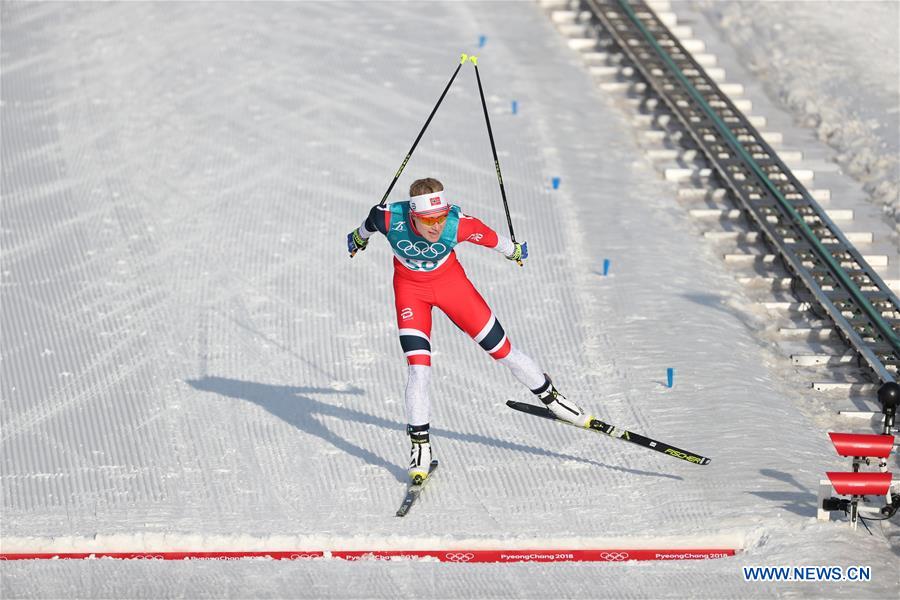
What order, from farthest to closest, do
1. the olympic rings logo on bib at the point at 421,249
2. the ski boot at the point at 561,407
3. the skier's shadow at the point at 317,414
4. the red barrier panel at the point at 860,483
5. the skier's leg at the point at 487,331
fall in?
1. the skier's shadow at the point at 317,414
2. the ski boot at the point at 561,407
3. the skier's leg at the point at 487,331
4. the olympic rings logo on bib at the point at 421,249
5. the red barrier panel at the point at 860,483

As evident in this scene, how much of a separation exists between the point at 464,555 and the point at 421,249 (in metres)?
1.99

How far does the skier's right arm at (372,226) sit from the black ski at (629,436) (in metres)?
1.65

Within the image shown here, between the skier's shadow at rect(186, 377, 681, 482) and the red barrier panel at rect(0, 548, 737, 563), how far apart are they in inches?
36.3

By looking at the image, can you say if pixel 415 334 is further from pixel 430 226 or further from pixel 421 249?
pixel 430 226

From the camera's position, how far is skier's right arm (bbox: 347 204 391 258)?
9.71 m

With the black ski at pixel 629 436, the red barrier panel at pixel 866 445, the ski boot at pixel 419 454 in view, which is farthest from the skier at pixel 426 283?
the red barrier panel at pixel 866 445

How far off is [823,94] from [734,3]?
340 centimetres

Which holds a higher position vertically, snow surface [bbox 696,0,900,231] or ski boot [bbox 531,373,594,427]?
snow surface [bbox 696,0,900,231]

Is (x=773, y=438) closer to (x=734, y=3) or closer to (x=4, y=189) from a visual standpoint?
(x=4, y=189)

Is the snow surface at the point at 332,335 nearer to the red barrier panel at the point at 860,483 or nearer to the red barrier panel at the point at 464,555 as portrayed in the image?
the red barrier panel at the point at 464,555

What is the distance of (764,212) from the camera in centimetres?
1525

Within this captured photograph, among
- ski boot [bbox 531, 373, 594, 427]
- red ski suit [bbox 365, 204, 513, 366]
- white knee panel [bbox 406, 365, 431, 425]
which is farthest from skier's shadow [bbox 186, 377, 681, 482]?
red ski suit [bbox 365, 204, 513, 366]

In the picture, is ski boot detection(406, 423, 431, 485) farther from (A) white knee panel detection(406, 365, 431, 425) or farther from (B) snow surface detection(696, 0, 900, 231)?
(B) snow surface detection(696, 0, 900, 231)

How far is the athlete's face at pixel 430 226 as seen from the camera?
374 inches
